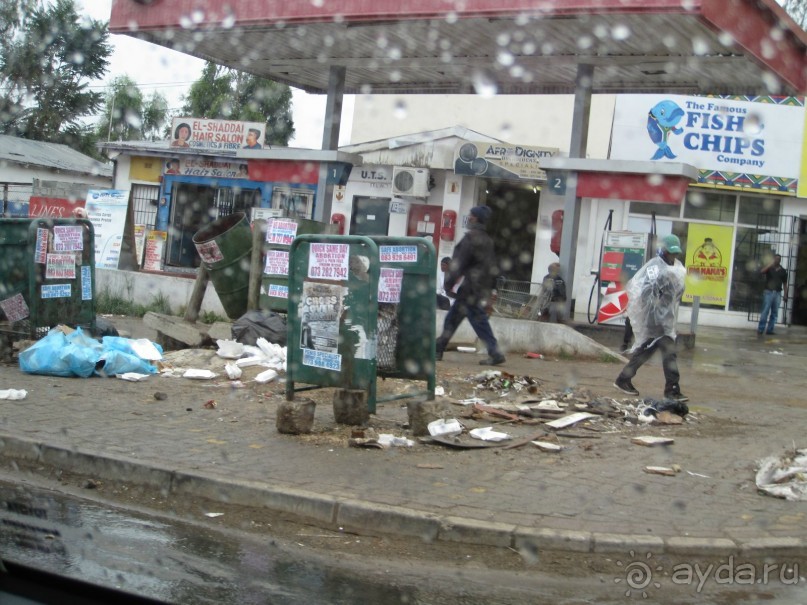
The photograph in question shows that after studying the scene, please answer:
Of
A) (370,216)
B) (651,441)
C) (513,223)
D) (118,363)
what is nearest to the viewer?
(651,441)

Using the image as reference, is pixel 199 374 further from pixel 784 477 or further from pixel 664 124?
pixel 664 124

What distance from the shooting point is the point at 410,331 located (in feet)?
24.7

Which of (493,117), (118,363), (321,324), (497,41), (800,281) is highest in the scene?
(493,117)

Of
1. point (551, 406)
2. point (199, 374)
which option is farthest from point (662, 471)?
point (199, 374)

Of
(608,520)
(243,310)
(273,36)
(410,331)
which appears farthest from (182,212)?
(608,520)

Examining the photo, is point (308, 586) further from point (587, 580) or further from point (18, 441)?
point (18, 441)

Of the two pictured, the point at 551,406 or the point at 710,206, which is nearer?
the point at 551,406

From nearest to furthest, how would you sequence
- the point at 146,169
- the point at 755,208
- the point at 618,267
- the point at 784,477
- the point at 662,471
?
the point at 784,477, the point at 662,471, the point at 618,267, the point at 755,208, the point at 146,169

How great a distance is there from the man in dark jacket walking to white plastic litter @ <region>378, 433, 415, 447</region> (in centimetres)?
398

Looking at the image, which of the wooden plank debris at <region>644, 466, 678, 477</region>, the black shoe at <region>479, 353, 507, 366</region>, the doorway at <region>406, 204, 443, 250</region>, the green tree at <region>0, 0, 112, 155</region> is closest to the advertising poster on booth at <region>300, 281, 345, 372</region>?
the wooden plank debris at <region>644, 466, 678, 477</region>

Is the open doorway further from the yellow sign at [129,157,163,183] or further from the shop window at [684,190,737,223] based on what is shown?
the yellow sign at [129,157,163,183]

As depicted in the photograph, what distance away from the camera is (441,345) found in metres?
11.1

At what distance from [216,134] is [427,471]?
20.3 m

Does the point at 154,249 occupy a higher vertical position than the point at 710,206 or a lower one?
lower
